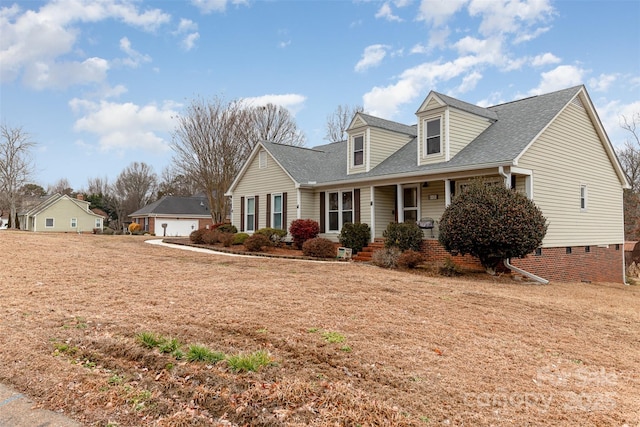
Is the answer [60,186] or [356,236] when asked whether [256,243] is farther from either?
[60,186]

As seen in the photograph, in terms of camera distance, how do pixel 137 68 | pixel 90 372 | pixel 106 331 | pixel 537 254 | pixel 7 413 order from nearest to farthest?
pixel 7 413
pixel 90 372
pixel 106 331
pixel 537 254
pixel 137 68

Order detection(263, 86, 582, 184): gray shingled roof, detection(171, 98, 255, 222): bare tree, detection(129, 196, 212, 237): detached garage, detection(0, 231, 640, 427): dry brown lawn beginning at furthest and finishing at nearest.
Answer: detection(129, 196, 212, 237): detached garage < detection(171, 98, 255, 222): bare tree < detection(263, 86, 582, 184): gray shingled roof < detection(0, 231, 640, 427): dry brown lawn

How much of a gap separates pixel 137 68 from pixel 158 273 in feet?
39.1

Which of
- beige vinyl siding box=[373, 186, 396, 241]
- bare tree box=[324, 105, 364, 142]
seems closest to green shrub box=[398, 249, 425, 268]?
beige vinyl siding box=[373, 186, 396, 241]

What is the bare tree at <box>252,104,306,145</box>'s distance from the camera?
3253 cm

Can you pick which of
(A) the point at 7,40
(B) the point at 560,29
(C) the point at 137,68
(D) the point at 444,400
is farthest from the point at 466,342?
(C) the point at 137,68

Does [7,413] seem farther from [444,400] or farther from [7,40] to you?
[7,40]

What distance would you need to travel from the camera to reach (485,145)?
567 inches

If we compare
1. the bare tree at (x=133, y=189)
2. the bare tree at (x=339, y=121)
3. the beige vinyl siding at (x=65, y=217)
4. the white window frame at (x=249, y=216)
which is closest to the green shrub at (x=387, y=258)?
the white window frame at (x=249, y=216)

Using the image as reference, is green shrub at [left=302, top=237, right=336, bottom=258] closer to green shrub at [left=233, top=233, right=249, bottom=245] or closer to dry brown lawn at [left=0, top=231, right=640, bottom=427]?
green shrub at [left=233, top=233, right=249, bottom=245]

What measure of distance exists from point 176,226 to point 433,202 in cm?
3197

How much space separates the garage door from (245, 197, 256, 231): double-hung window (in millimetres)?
22193

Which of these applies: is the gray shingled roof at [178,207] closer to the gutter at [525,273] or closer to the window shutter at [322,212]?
the window shutter at [322,212]

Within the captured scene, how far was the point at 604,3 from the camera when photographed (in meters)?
14.8
